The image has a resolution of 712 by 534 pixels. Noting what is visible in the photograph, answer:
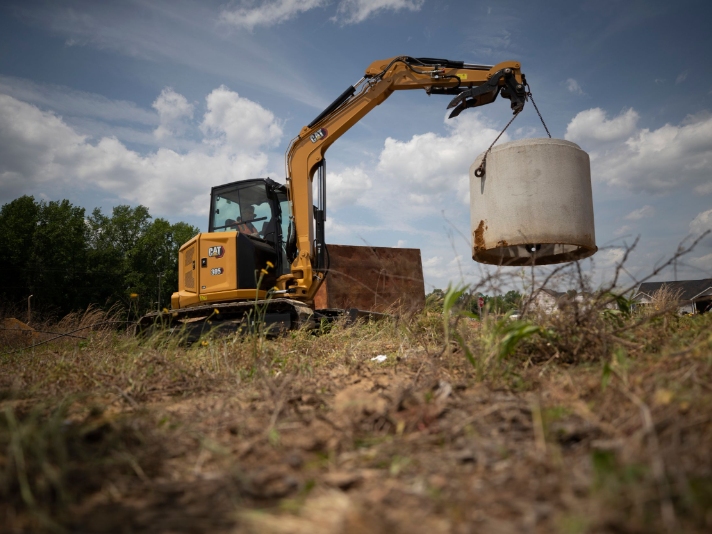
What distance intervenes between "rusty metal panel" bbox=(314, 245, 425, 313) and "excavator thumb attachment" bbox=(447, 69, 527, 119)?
11.9ft

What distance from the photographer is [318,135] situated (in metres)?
9.02

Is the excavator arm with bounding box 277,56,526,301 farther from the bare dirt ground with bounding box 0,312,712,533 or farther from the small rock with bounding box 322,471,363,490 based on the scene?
the small rock with bounding box 322,471,363,490

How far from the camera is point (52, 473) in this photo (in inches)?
68.0

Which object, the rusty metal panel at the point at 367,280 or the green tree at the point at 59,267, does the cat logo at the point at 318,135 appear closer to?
the rusty metal panel at the point at 367,280

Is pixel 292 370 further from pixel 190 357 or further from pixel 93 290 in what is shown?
pixel 93 290

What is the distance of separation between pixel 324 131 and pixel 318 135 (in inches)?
5.3

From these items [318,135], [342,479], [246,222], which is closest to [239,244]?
[246,222]

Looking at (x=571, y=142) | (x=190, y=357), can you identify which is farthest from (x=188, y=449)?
(x=571, y=142)

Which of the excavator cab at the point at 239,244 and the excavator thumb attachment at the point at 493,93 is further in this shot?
the excavator cab at the point at 239,244

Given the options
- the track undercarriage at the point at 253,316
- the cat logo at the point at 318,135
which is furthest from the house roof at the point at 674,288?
the cat logo at the point at 318,135

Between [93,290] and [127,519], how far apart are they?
3520 centimetres

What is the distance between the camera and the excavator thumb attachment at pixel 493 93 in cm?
706

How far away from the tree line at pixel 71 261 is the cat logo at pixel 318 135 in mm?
17106

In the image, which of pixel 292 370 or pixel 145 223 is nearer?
pixel 292 370
